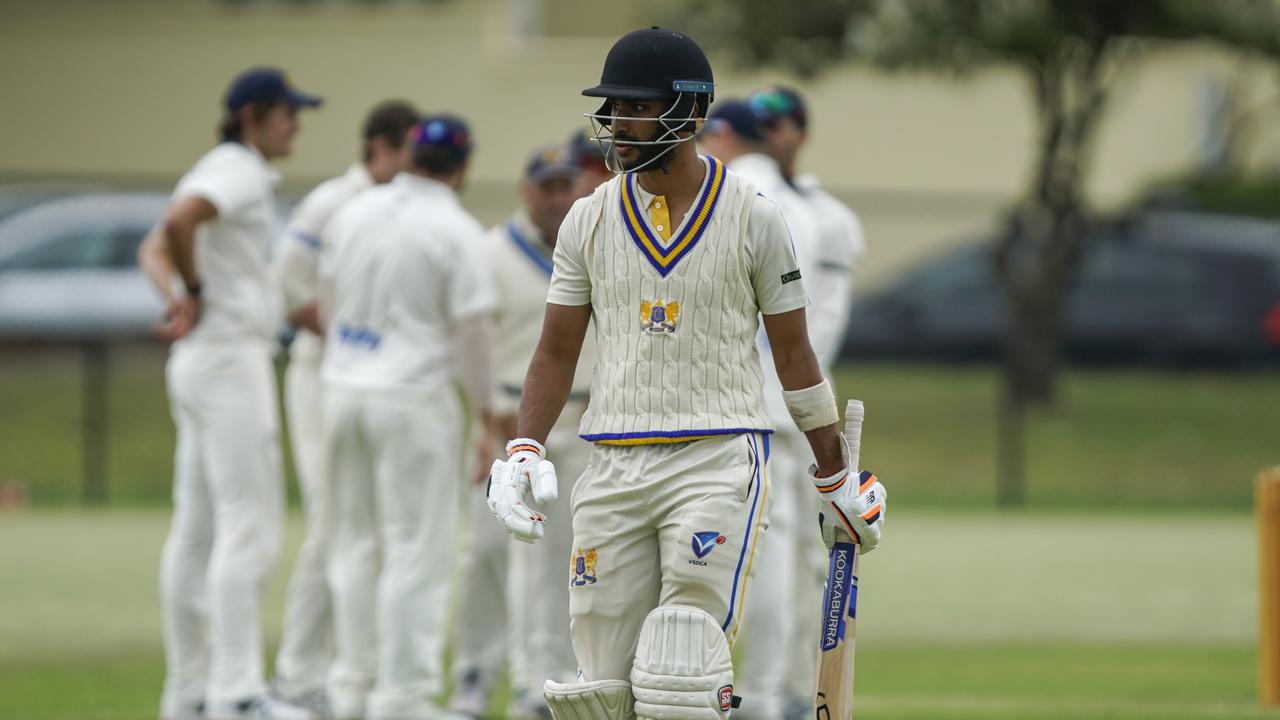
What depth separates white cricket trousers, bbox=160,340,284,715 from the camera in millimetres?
7992

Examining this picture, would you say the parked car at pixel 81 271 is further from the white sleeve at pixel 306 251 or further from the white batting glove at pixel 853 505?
the white batting glove at pixel 853 505

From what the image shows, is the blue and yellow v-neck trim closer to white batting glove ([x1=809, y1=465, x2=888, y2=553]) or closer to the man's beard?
the man's beard

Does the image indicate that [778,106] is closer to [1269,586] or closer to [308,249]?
[308,249]

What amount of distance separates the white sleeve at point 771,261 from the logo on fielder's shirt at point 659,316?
0.83 feet

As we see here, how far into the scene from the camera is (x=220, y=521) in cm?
806

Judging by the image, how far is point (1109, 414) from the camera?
21.3 metres

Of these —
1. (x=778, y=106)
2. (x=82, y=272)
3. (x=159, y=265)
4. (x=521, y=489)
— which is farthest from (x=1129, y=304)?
(x=521, y=489)

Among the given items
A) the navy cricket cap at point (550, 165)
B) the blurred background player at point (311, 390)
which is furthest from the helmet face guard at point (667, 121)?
the blurred background player at point (311, 390)

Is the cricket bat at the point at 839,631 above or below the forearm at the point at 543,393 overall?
below

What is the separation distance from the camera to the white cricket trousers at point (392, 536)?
791 centimetres

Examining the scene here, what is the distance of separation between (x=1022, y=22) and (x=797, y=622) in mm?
11119

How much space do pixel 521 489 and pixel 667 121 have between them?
1111 millimetres

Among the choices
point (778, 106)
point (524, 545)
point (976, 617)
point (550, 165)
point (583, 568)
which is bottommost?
point (976, 617)

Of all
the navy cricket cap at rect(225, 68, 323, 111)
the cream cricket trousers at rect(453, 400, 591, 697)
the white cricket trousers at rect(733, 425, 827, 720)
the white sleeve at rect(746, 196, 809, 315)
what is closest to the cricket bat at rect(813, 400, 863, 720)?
the white sleeve at rect(746, 196, 809, 315)
